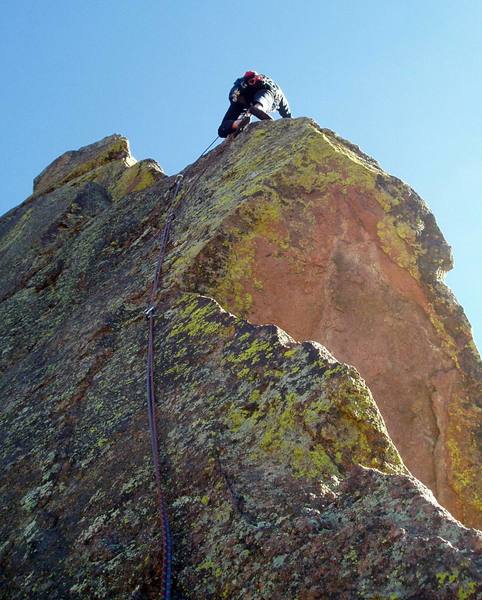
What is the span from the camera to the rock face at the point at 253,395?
3.87 metres

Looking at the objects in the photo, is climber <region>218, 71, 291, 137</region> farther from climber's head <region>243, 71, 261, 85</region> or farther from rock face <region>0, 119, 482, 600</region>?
rock face <region>0, 119, 482, 600</region>

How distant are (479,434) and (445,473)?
1.84 feet

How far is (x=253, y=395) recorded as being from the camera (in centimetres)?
518

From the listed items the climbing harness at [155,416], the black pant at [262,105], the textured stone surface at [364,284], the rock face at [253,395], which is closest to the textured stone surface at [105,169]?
the black pant at [262,105]

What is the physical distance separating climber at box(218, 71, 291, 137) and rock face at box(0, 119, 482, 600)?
232cm

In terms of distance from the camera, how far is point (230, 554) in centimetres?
397

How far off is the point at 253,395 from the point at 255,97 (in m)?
8.99

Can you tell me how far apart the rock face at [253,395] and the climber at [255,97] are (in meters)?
2.32

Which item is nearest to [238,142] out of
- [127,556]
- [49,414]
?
[49,414]

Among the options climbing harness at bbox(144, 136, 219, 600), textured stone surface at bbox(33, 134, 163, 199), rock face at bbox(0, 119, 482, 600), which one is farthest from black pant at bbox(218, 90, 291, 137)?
climbing harness at bbox(144, 136, 219, 600)

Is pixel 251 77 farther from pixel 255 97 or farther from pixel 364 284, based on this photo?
pixel 364 284

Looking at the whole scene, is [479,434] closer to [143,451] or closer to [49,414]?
[143,451]

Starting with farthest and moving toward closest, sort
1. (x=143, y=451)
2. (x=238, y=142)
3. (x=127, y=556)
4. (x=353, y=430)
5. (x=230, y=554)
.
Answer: (x=238, y=142)
(x=143, y=451)
(x=353, y=430)
(x=127, y=556)
(x=230, y=554)

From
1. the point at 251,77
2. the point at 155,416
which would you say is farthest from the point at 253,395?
the point at 251,77
